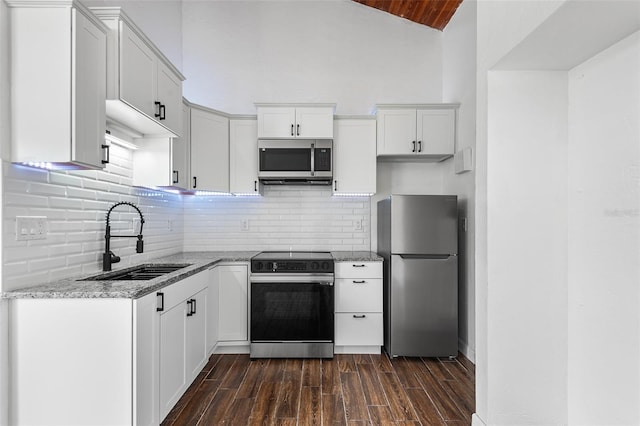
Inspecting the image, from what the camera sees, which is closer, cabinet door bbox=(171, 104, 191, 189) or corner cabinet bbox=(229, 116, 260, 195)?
cabinet door bbox=(171, 104, 191, 189)

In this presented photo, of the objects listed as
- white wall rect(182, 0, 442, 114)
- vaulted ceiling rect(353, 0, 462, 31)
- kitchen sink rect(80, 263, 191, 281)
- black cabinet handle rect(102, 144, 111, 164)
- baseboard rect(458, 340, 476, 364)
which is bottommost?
baseboard rect(458, 340, 476, 364)

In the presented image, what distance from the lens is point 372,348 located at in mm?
3482

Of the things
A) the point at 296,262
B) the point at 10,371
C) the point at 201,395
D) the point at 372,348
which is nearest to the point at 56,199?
the point at 10,371

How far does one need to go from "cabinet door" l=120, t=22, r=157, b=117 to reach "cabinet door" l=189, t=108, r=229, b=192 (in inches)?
44.3

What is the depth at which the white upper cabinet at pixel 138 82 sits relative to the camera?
6.77 feet

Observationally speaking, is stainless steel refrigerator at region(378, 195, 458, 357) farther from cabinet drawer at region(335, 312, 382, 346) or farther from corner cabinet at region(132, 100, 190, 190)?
corner cabinet at region(132, 100, 190, 190)

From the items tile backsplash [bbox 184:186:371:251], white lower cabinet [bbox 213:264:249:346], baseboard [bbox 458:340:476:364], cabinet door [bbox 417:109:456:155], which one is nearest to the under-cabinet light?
white lower cabinet [bbox 213:264:249:346]

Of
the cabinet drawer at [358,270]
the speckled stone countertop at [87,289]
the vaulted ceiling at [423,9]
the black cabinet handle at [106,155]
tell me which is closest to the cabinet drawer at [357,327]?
the cabinet drawer at [358,270]

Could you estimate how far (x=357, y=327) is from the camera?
3453mm

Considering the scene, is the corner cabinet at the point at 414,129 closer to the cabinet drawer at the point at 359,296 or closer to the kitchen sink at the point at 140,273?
the cabinet drawer at the point at 359,296

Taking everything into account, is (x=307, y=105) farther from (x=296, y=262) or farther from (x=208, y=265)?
(x=208, y=265)

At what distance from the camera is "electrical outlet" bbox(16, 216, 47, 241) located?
70.9 inches
